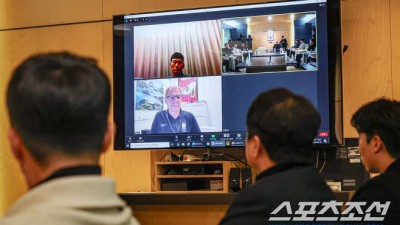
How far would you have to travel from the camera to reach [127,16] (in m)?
3.70

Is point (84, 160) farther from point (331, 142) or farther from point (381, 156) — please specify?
point (331, 142)

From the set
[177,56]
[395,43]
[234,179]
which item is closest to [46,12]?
[177,56]

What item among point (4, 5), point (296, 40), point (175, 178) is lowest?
point (175, 178)

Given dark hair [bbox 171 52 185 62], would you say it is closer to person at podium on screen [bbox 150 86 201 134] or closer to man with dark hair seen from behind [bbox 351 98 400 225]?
person at podium on screen [bbox 150 86 201 134]

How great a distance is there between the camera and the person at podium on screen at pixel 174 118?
354 cm

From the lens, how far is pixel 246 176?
3484 mm

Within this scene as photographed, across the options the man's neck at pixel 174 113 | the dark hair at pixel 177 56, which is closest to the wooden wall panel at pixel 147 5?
the dark hair at pixel 177 56

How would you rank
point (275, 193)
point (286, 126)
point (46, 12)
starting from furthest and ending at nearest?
1. point (46, 12)
2. point (286, 126)
3. point (275, 193)

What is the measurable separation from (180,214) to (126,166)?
0.51 meters

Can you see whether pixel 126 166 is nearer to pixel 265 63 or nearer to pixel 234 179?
pixel 234 179

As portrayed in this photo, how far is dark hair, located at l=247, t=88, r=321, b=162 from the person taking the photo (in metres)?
1.91

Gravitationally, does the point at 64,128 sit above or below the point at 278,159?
above

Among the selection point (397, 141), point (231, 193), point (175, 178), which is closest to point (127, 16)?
point (175, 178)

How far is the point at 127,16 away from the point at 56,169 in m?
2.84
